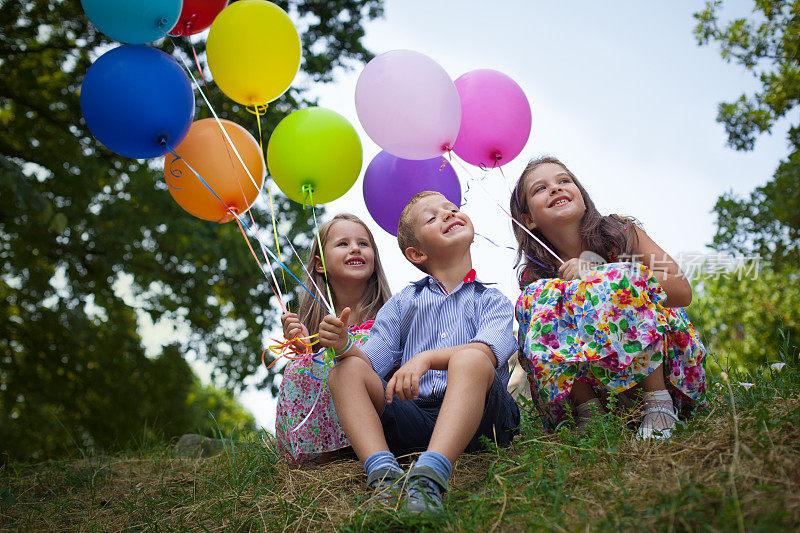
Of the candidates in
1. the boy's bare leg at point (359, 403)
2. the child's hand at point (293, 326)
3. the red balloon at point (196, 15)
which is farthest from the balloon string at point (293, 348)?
the red balloon at point (196, 15)

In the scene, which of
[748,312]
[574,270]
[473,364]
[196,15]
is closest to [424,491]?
[473,364]

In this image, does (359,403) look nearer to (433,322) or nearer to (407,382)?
(407,382)

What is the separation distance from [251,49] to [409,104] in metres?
0.67

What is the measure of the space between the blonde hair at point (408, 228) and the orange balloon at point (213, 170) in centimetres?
61

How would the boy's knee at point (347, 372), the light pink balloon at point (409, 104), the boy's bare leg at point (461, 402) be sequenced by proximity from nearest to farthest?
the boy's bare leg at point (461, 402) < the boy's knee at point (347, 372) < the light pink balloon at point (409, 104)

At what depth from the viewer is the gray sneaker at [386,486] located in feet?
4.90

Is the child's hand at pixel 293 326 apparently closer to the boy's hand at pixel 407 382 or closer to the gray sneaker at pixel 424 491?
the boy's hand at pixel 407 382

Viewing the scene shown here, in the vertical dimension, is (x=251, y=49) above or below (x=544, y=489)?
above

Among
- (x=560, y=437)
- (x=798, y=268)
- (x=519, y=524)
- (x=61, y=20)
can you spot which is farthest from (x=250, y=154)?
(x=798, y=268)

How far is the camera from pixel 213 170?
2.44 meters

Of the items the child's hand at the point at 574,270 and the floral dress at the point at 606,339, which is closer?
the floral dress at the point at 606,339

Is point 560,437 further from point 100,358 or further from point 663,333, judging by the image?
point 100,358

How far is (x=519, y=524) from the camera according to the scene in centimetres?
125

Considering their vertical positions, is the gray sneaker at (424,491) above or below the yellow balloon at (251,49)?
below
